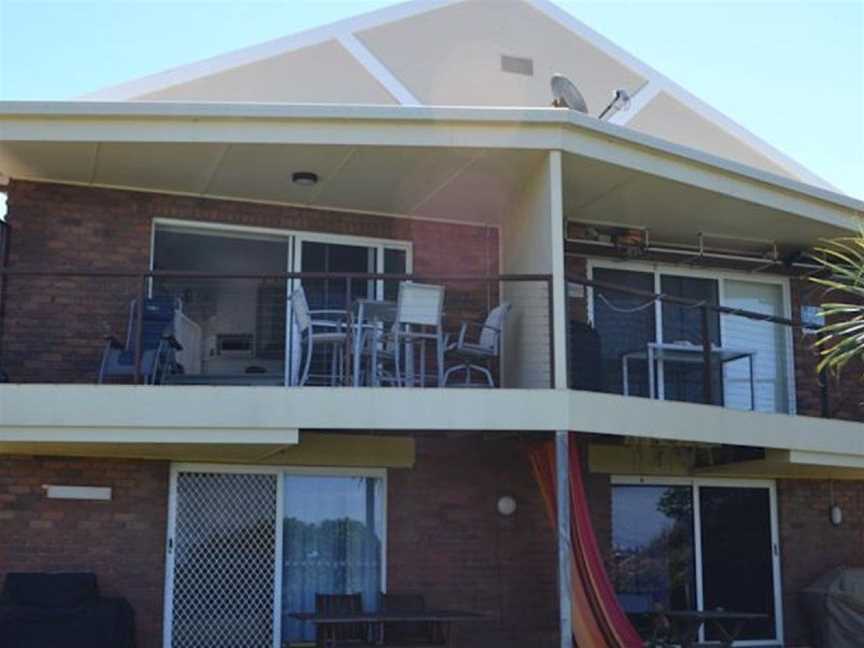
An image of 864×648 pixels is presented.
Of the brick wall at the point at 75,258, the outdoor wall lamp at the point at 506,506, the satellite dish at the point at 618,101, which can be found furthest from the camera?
the satellite dish at the point at 618,101

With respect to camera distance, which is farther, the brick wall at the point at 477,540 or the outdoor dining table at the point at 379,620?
the brick wall at the point at 477,540

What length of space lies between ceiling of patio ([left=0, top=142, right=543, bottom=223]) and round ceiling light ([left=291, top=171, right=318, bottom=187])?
5cm

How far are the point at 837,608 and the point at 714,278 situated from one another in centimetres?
367

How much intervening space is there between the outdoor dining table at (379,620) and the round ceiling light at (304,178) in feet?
12.6

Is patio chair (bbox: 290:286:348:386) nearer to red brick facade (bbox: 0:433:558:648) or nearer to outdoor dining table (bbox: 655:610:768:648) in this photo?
red brick facade (bbox: 0:433:558:648)

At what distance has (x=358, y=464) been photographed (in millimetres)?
11148

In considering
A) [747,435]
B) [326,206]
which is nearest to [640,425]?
[747,435]

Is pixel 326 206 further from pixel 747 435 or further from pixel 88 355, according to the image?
pixel 747 435

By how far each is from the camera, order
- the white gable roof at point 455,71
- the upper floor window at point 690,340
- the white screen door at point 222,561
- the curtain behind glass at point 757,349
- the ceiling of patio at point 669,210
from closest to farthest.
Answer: the white screen door at point 222,561 < the ceiling of patio at point 669,210 < the upper floor window at point 690,340 < the curtain behind glass at point 757,349 < the white gable roof at point 455,71

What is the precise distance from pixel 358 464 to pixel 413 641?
1794 millimetres

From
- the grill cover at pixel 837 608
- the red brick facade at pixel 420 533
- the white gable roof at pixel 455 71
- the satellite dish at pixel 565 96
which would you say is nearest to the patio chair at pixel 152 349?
the red brick facade at pixel 420 533

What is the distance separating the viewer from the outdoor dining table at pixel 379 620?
9328 mm

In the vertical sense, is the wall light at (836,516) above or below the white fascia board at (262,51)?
below

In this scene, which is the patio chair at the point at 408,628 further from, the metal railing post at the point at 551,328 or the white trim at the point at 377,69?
the white trim at the point at 377,69
